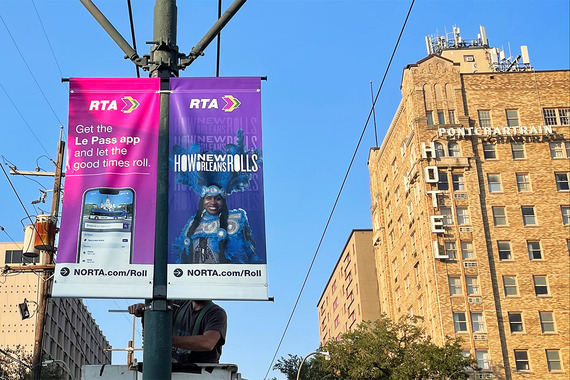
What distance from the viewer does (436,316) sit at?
2384 inches

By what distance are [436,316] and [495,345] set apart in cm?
502

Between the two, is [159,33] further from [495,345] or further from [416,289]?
[416,289]

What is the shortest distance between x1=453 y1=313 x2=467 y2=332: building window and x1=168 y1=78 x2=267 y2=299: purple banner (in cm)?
5411

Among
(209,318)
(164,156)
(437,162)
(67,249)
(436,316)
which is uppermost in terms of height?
(437,162)

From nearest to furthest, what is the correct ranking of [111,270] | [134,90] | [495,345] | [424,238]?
[111,270] → [134,90] → [495,345] → [424,238]

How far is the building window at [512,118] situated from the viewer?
6694 cm

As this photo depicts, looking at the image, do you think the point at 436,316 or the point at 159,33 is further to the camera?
the point at 436,316

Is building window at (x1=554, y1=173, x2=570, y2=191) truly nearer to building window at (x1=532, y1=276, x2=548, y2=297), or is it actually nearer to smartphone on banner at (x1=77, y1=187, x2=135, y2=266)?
building window at (x1=532, y1=276, x2=548, y2=297)

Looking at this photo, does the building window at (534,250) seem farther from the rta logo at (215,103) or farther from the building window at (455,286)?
the rta logo at (215,103)

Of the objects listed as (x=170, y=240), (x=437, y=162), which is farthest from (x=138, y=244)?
(x=437, y=162)

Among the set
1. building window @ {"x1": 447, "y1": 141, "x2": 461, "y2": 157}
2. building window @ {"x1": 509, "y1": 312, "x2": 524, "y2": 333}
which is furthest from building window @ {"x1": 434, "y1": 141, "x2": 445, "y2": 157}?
building window @ {"x1": 509, "y1": 312, "x2": 524, "y2": 333}

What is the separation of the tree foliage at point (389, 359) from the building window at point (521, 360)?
6930 mm

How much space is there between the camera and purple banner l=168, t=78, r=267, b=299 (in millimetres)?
7734

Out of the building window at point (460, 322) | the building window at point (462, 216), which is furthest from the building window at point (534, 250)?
the building window at point (460, 322)
